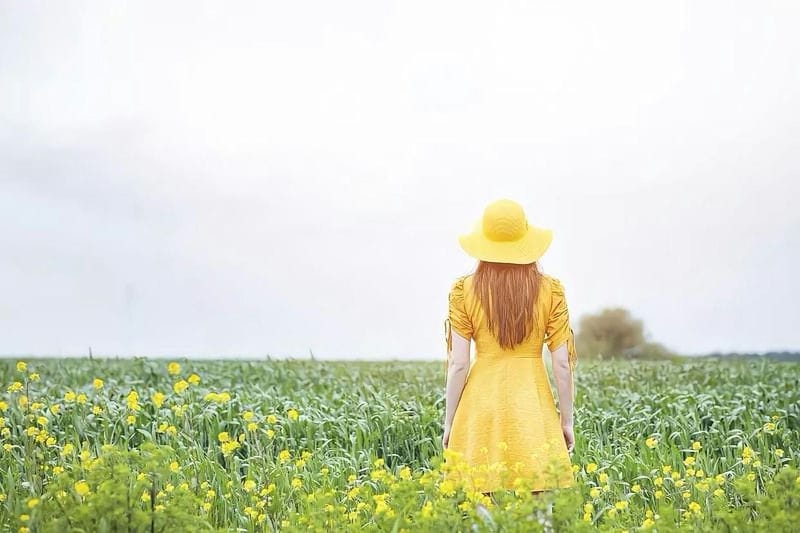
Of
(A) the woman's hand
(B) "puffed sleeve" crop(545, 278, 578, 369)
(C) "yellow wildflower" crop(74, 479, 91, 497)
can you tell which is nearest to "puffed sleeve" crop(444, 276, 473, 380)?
(B) "puffed sleeve" crop(545, 278, 578, 369)

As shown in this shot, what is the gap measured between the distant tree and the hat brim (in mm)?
26014

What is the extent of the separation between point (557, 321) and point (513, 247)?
514mm

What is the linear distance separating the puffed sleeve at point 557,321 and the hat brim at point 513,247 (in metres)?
0.23

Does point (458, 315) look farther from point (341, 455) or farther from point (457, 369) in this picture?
point (341, 455)

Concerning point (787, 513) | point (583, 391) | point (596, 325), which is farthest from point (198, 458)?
point (596, 325)

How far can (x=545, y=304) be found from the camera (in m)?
5.00

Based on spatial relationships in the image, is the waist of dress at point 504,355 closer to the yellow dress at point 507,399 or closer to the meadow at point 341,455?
the yellow dress at point 507,399

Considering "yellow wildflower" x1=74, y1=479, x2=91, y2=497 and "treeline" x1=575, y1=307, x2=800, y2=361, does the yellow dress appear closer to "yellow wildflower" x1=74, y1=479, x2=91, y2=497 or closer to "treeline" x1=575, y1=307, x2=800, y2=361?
"yellow wildflower" x1=74, y1=479, x2=91, y2=497

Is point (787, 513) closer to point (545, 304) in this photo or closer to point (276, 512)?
point (545, 304)

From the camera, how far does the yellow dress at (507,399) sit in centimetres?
493

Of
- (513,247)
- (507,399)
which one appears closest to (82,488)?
(507,399)

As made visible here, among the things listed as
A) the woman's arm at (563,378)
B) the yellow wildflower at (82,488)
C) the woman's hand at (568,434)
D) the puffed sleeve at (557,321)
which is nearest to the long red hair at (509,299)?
the puffed sleeve at (557,321)

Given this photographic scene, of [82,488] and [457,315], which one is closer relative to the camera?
[82,488]

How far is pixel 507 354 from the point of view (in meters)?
5.00
